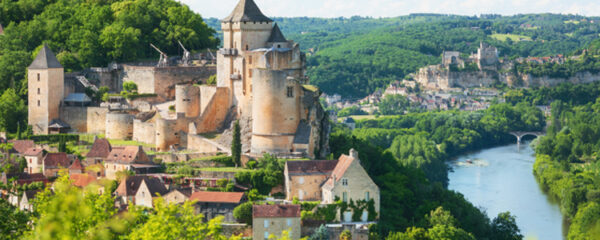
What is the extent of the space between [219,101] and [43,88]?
1090cm

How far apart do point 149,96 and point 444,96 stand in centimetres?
9854

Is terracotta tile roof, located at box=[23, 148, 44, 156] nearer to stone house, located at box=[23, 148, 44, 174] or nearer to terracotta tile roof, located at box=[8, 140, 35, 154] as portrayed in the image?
stone house, located at box=[23, 148, 44, 174]

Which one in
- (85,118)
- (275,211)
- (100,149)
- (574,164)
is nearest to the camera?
(275,211)

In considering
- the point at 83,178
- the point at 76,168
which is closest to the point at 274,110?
→ the point at 83,178

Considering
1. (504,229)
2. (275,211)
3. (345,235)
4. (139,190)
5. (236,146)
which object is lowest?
(504,229)

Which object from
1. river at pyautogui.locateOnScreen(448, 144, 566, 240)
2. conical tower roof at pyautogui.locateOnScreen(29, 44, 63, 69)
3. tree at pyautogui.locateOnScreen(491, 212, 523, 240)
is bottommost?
river at pyautogui.locateOnScreen(448, 144, 566, 240)

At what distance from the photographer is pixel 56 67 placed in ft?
186

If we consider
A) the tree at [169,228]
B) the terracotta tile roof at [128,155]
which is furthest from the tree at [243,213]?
the tree at [169,228]

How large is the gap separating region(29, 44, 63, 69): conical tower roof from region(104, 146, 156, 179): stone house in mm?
9871

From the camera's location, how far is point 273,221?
139 ft

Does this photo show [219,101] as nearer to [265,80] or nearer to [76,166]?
[265,80]

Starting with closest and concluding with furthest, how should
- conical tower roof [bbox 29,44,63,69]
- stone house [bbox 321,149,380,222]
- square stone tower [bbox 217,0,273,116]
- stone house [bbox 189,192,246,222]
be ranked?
stone house [bbox 189,192,246,222], stone house [bbox 321,149,380,222], square stone tower [bbox 217,0,273,116], conical tower roof [bbox 29,44,63,69]

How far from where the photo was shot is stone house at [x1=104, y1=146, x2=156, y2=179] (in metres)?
48.1

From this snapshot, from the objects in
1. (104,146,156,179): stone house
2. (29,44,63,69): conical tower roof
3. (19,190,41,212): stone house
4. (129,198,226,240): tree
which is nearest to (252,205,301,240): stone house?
(104,146,156,179): stone house
